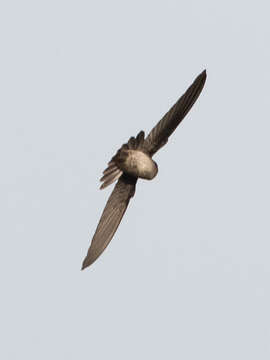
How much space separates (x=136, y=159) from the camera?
30.9 ft

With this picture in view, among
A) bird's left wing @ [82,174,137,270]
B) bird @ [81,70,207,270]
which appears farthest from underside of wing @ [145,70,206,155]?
bird's left wing @ [82,174,137,270]

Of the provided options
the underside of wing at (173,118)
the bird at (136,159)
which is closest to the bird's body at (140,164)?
the bird at (136,159)

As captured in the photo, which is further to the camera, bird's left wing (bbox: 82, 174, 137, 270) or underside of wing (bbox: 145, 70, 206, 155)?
bird's left wing (bbox: 82, 174, 137, 270)

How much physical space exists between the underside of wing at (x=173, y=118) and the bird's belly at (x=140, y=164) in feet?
0.41

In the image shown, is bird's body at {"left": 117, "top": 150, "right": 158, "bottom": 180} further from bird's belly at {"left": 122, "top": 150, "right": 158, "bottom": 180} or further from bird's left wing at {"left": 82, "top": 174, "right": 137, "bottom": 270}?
bird's left wing at {"left": 82, "top": 174, "right": 137, "bottom": 270}

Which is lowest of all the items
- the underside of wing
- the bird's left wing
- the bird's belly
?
the bird's left wing

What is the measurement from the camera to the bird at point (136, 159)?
30.7 ft

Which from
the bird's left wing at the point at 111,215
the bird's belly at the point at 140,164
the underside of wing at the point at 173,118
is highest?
the underside of wing at the point at 173,118

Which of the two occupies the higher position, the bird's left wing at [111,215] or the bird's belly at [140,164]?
the bird's belly at [140,164]

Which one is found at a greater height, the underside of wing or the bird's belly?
the underside of wing

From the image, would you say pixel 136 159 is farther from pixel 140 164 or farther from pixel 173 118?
pixel 173 118

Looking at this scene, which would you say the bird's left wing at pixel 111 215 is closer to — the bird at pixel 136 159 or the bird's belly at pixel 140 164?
the bird at pixel 136 159

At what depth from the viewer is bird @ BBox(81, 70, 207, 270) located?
9367mm

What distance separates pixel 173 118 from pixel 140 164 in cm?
53
